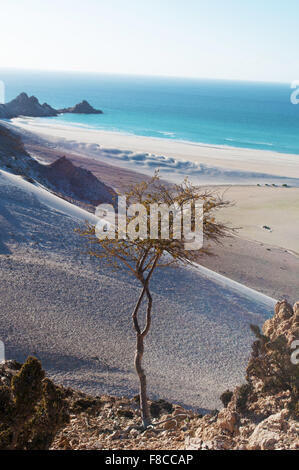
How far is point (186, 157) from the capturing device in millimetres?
59656

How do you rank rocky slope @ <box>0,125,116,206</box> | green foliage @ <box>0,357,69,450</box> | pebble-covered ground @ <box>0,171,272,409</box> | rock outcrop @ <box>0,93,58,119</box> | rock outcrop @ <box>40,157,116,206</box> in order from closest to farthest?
green foliage @ <box>0,357,69,450</box> → pebble-covered ground @ <box>0,171,272,409</box> → rocky slope @ <box>0,125,116,206</box> → rock outcrop @ <box>40,157,116,206</box> → rock outcrop @ <box>0,93,58,119</box>

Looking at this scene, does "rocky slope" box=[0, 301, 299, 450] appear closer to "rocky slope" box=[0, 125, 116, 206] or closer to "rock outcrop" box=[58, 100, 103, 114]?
"rocky slope" box=[0, 125, 116, 206]

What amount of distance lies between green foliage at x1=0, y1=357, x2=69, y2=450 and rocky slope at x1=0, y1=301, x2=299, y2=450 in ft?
2.16

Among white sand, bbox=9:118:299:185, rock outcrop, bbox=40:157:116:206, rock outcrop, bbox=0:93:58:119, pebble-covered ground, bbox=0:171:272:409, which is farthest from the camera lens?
rock outcrop, bbox=0:93:58:119

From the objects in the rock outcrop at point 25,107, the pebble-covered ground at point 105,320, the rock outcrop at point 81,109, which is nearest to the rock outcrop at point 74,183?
the pebble-covered ground at point 105,320

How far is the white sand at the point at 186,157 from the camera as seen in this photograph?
170 ft

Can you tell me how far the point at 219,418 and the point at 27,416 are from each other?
12.4 ft

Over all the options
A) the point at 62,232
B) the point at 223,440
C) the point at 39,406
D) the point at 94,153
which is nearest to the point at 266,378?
the point at 223,440

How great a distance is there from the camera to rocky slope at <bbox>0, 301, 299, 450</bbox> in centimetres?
702

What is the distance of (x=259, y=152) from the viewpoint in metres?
69.1

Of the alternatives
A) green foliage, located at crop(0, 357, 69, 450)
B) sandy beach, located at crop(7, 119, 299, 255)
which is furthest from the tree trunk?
sandy beach, located at crop(7, 119, 299, 255)

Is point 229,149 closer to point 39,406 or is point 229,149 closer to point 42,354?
point 42,354

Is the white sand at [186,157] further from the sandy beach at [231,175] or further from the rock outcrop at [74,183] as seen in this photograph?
the rock outcrop at [74,183]
